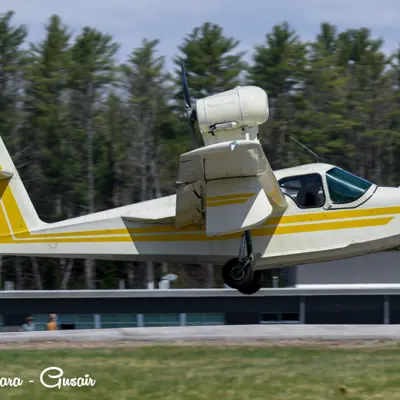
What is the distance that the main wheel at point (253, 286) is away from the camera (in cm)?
1506

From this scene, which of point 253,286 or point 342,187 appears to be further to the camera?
point 253,286

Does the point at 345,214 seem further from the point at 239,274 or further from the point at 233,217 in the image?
the point at 239,274

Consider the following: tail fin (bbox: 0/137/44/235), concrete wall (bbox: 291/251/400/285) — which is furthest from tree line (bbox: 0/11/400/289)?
tail fin (bbox: 0/137/44/235)

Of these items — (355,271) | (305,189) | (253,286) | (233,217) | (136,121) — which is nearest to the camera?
(233,217)

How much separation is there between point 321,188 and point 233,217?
172 centimetres

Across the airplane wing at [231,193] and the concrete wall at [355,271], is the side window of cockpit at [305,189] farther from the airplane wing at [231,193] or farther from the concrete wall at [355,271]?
the concrete wall at [355,271]

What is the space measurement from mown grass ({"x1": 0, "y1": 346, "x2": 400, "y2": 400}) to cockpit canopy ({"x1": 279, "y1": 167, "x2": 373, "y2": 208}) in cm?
310

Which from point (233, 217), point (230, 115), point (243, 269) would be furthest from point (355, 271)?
point (230, 115)

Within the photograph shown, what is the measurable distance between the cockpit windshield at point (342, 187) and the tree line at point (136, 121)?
2956 cm

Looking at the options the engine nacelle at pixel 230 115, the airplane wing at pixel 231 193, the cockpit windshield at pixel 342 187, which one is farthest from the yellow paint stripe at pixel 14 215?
the cockpit windshield at pixel 342 187

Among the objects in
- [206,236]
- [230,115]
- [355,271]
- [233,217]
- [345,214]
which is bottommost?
[355,271]

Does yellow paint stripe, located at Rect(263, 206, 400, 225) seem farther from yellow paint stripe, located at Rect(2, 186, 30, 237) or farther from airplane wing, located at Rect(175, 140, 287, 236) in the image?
yellow paint stripe, located at Rect(2, 186, 30, 237)

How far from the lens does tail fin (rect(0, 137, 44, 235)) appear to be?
51.7ft

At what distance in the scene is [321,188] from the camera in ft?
48.1
